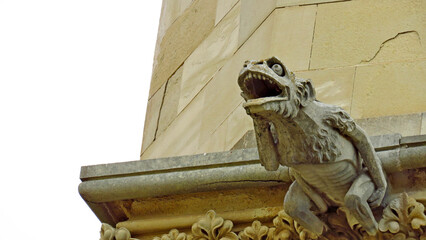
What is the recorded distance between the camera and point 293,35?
25.4 feet

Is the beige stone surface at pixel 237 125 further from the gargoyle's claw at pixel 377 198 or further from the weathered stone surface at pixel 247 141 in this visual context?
the gargoyle's claw at pixel 377 198

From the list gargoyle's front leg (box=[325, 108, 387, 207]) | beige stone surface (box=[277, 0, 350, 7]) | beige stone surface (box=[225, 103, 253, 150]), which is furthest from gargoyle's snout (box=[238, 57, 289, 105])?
beige stone surface (box=[277, 0, 350, 7])

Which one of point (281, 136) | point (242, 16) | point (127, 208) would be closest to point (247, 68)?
point (281, 136)

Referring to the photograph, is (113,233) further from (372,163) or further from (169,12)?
(169,12)

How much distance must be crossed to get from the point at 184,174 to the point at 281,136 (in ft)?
2.70

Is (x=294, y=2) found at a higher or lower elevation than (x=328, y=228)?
higher

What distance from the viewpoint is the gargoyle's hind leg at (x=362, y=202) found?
6.67 metres

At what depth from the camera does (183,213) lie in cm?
733

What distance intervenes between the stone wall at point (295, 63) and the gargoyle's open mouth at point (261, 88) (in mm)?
923

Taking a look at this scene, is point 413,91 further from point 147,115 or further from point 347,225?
point 147,115

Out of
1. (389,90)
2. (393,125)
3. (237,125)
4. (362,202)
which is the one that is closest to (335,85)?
(389,90)

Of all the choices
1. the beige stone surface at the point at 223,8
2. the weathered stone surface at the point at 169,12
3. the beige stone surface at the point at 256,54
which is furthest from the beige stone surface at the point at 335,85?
the weathered stone surface at the point at 169,12

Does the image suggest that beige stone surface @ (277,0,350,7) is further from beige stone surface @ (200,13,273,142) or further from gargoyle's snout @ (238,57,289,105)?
gargoyle's snout @ (238,57,289,105)

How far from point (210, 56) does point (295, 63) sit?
736mm
